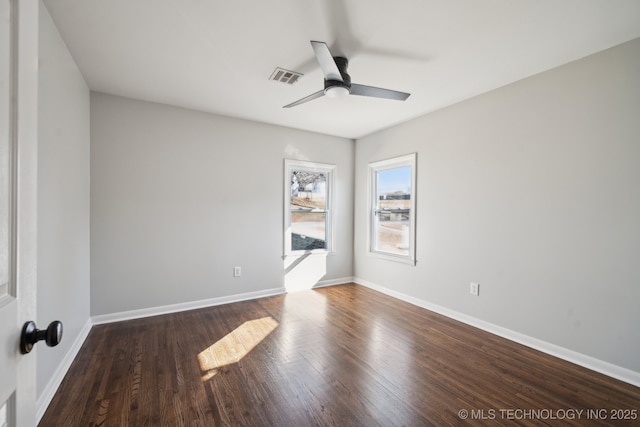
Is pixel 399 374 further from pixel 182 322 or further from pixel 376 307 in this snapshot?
pixel 182 322

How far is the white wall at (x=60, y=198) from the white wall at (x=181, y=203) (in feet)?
0.87

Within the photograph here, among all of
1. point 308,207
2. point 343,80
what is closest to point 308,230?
point 308,207

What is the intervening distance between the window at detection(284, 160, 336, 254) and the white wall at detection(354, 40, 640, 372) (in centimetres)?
169

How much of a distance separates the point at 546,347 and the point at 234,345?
2926 millimetres

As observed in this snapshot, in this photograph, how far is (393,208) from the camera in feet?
14.7

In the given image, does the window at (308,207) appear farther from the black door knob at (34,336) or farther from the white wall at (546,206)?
the black door knob at (34,336)

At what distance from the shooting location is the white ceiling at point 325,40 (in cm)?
193

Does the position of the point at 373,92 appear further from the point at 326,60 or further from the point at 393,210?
the point at 393,210

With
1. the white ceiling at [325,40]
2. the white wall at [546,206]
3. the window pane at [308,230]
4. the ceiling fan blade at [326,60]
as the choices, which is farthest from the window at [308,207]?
the ceiling fan blade at [326,60]

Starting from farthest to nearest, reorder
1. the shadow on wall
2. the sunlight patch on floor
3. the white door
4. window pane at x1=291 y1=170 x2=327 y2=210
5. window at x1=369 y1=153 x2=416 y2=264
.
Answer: window pane at x1=291 y1=170 x2=327 y2=210 < the shadow on wall < window at x1=369 y1=153 x2=416 y2=264 < the sunlight patch on floor < the white door

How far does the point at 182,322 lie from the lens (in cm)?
330

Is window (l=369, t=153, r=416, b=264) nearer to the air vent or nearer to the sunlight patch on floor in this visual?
the air vent

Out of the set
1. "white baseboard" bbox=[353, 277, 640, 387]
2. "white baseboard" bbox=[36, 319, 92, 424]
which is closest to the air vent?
"white baseboard" bbox=[36, 319, 92, 424]

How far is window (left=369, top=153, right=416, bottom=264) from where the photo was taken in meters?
4.09
